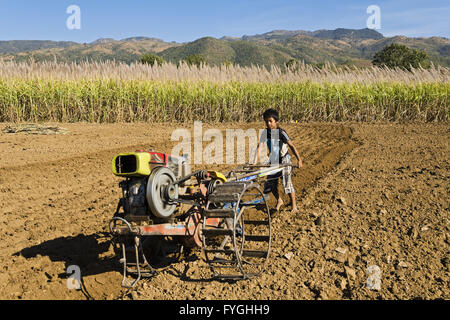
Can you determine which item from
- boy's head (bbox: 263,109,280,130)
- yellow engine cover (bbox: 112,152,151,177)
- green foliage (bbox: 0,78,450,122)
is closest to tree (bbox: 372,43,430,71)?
green foliage (bbox: 0,78,450,122)

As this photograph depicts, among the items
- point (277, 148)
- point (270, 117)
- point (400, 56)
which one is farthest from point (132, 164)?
point (400, 56)

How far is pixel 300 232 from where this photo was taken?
471 centimetres

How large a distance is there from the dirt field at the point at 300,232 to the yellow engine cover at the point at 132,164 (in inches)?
42.7

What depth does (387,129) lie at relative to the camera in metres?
11.9

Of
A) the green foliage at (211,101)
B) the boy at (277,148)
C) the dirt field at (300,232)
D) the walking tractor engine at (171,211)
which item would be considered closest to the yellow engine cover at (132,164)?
the walking tractor engine at (171,211)

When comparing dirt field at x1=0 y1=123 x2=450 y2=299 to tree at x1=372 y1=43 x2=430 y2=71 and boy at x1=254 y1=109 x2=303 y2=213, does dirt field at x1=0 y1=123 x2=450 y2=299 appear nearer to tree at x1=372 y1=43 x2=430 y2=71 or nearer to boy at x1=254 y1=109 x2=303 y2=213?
boy at x1=254 y1=109 x2=303 y2=213

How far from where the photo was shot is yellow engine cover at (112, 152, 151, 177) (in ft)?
11.6

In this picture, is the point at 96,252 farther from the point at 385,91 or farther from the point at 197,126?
the point at 385,91

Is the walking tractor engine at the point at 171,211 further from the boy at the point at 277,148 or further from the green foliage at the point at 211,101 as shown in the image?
the green foliage at the point at 211,101

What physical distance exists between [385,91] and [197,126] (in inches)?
266

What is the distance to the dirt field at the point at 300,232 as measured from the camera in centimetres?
364

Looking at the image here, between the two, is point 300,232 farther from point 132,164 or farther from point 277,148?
point 132,164

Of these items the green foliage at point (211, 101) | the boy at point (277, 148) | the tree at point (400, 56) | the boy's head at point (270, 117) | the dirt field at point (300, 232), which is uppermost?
the tree at point (400, 56)

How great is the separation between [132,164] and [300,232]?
224 cm
